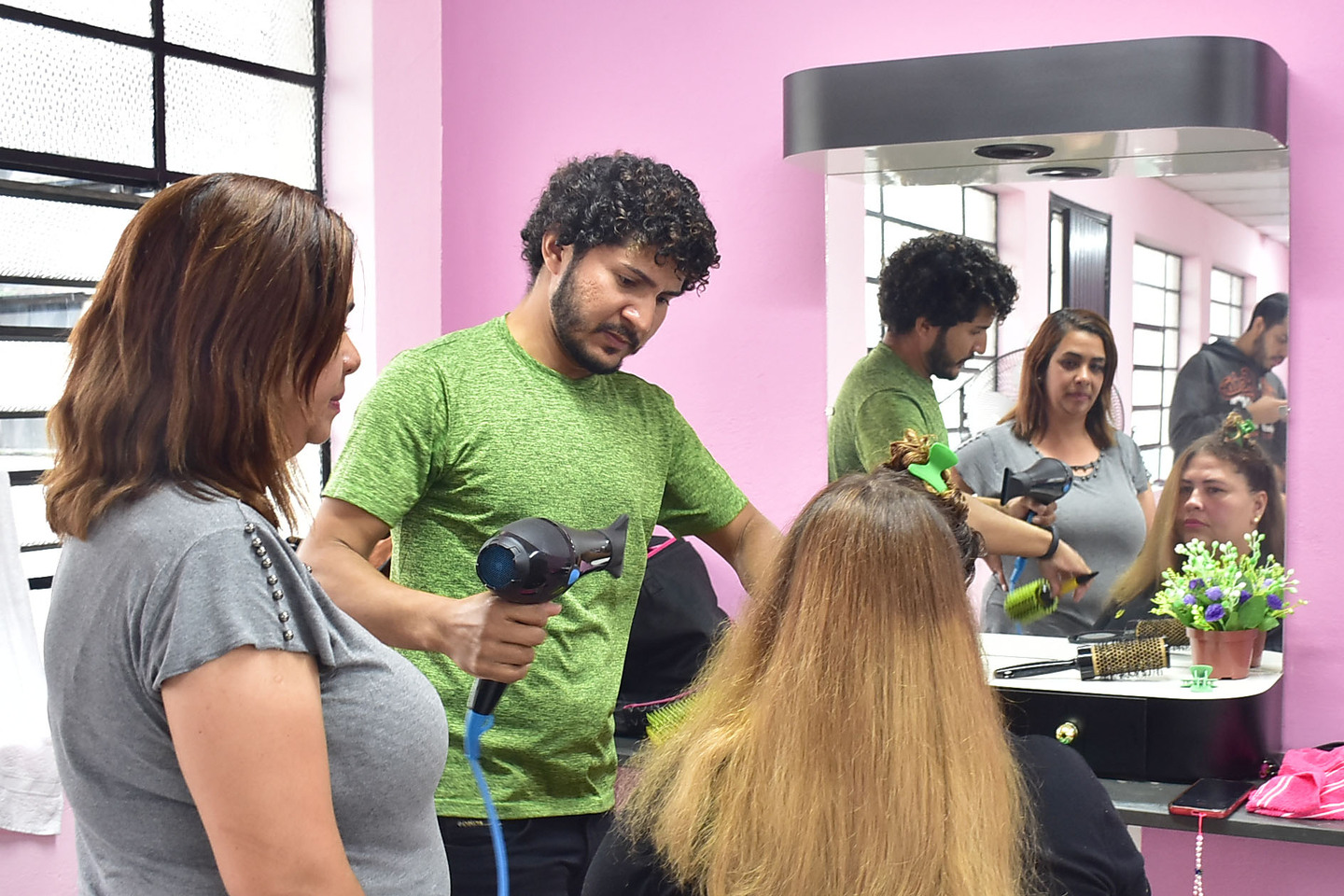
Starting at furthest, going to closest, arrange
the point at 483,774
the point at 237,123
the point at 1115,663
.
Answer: the point at 237,123
the point at 1115,663
the point at 483,774

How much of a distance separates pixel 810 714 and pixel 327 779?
1.47ft

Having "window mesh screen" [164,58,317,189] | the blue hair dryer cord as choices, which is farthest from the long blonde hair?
"window mesh screen" [164,58,317,189]

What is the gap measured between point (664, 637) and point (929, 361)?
733 millimetres

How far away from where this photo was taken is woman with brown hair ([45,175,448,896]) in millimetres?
864

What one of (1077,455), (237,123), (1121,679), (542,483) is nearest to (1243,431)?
(1077,455)

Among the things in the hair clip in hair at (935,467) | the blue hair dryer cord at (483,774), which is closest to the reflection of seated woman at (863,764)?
the hair clip in hair at (935,467)

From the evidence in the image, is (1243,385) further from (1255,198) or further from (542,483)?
(542,483)

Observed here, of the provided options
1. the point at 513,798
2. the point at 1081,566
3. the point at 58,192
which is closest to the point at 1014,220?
the point at 1081,566

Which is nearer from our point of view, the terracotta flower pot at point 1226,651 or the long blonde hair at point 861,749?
the long blonde hair at point 861,749

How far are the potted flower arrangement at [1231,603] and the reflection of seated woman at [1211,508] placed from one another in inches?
1.4

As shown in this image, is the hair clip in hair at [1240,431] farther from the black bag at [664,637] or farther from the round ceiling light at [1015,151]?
the black bag at [664,637]

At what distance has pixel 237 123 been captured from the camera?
8.97 ft

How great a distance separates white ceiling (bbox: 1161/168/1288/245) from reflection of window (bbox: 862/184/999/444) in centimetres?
38

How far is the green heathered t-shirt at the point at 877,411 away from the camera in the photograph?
8.13 feet
